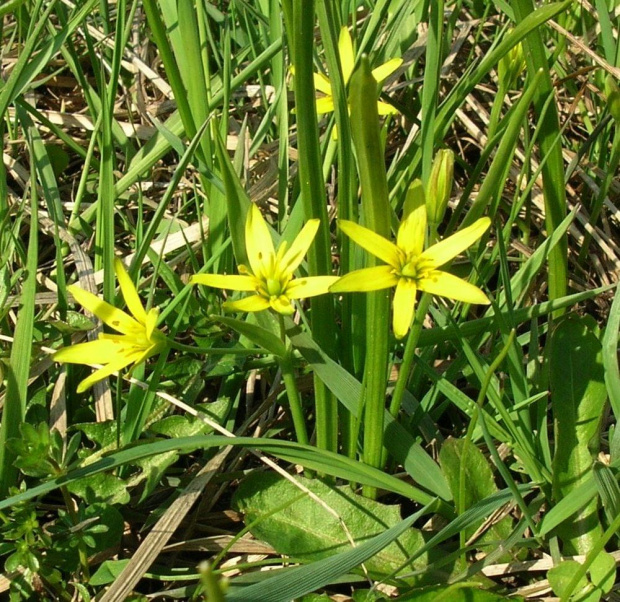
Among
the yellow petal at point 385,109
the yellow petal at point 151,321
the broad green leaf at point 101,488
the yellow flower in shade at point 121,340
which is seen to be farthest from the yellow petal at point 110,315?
the yellow petal at point 385,109

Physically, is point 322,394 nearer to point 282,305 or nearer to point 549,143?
point 282,305

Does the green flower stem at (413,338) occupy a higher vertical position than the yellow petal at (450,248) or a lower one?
lower

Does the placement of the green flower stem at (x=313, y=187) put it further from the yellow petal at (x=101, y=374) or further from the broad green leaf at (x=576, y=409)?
the broad green leaf at (x=576, y=409)

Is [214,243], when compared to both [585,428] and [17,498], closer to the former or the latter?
[17,498]

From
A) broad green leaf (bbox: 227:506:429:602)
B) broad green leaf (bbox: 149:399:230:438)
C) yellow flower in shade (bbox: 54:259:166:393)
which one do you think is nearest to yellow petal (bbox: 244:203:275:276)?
yellow flower in shade (bbox: 54:259:166:393)

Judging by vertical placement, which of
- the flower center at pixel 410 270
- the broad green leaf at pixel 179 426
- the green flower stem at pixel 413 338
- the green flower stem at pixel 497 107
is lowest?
the broad green leaf at pixel 179 426

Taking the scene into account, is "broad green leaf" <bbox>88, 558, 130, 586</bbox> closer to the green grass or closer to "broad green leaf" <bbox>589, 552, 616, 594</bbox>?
the green grass

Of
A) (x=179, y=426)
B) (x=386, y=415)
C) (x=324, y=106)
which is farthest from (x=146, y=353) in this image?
(x=324, y=106)
